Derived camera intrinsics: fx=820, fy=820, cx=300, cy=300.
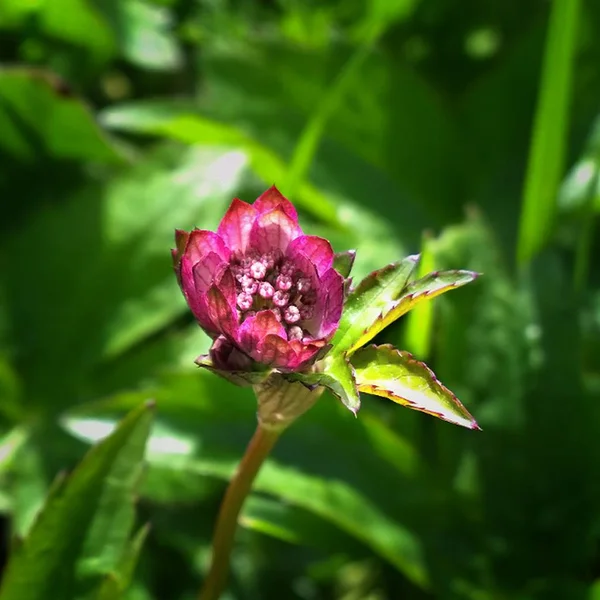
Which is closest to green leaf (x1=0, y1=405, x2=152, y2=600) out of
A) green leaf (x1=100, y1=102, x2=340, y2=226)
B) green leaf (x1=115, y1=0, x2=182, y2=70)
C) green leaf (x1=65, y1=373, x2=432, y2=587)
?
green leaf (x1=65, y1=373, x2=432, y2=587)

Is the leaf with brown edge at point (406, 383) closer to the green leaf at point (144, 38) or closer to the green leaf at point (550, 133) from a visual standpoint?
the green leaf at point (550, 133)

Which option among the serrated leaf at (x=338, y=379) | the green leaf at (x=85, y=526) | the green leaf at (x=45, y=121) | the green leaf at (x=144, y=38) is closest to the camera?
the serrated leaf at (x=338, y=379)

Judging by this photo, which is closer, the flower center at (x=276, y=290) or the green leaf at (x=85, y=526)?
the flower center at (x=276, y=290)

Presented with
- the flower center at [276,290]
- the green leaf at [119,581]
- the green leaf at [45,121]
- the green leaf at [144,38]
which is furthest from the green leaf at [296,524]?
the green leaf at [144,38]

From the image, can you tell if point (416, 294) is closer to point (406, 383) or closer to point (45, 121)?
point (406, 383)

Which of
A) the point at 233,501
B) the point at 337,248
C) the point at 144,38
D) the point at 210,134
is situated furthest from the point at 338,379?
the point at 144,38

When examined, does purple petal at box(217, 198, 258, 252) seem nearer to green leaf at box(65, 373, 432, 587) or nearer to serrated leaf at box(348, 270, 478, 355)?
serrated leaf at box(348, 270, 478, 355)

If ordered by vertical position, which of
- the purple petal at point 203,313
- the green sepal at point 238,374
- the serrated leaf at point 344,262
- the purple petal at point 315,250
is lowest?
the green sepal at point 238,374
